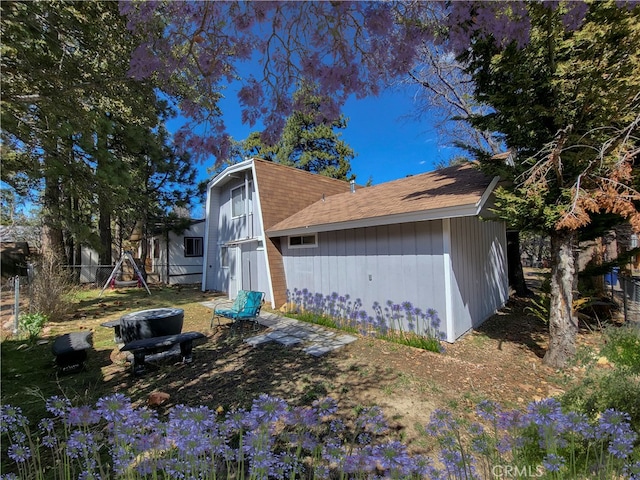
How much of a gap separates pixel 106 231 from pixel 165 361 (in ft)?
47.1

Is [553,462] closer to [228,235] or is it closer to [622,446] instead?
[622,446]

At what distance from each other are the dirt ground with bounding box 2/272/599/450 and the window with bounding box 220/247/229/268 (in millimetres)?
7145

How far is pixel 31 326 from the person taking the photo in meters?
6.93

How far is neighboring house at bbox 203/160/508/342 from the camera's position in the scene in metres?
6.08

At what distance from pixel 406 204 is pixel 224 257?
9784 millimetres

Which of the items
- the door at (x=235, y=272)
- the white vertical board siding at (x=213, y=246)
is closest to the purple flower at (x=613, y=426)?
the door at (x=235, y=272)

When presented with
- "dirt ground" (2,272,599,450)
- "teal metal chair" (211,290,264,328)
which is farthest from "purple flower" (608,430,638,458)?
"teal metal chair" (211,290,264,328)

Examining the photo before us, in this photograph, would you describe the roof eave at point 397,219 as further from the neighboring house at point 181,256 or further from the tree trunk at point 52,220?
the neighboring house at point 181,256

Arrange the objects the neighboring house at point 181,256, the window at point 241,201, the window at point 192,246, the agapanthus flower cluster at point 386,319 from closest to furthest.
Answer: the agapanthus flower cluster at point 386,319 < the window at point 241,201 < the neighboring house at point 181,256 < the window at point 192,246

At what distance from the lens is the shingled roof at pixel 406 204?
5.71 metres

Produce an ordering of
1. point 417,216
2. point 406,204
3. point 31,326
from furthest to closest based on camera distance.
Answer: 1. point 31,326
2. point 406,204
3. point 417,216

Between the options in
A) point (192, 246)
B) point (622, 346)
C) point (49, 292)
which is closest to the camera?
point (622, 346)

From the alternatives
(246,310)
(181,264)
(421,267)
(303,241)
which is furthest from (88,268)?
(421,267)

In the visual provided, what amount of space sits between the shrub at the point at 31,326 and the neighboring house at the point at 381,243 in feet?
18.9
